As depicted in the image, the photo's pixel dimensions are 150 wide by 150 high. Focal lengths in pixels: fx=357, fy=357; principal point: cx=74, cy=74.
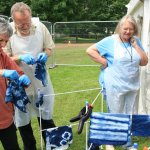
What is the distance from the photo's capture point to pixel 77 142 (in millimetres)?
4879

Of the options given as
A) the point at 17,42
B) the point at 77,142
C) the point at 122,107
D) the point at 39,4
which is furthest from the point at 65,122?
the point at 39,4

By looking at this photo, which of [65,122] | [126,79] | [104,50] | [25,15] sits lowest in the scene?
[65,122]

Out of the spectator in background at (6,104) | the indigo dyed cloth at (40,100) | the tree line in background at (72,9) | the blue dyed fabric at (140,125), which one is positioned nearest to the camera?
the spectator in background at (6,104)

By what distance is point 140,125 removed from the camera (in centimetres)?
336

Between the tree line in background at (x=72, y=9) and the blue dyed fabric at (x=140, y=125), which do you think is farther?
the tree line in background at (x=72, y=9)

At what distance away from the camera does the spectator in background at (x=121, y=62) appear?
381 centimetres

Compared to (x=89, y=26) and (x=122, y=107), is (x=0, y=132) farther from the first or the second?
(x=89, y=26)

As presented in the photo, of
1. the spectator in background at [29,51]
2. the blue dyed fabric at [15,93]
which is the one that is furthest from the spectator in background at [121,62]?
the blue dyed fabric at [15,93]

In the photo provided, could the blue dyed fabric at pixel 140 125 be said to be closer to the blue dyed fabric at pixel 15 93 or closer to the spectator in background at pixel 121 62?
the spectator in background at pixel 121 62

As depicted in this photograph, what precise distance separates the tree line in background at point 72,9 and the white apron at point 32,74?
27.7 metres

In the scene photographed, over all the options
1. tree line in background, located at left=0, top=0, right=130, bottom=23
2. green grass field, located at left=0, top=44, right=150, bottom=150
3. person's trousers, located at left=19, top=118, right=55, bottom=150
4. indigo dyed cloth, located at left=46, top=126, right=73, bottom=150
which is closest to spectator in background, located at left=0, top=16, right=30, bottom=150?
indigo dyed cloth, located at left=46, top=126, right=73, bottom=150

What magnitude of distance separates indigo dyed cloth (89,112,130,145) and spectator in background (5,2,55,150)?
0.80 m

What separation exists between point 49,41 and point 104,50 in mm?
636

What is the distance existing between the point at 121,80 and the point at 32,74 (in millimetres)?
990
